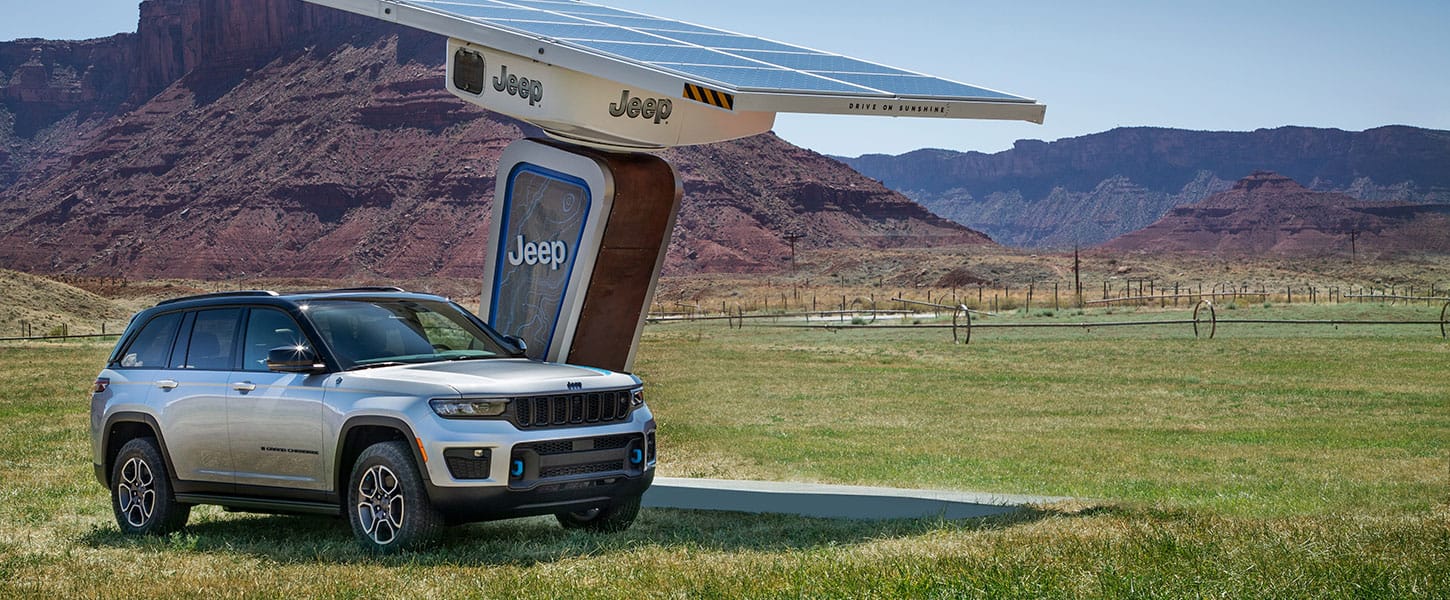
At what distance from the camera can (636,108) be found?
48.4 feet

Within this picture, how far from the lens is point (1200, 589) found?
7199mm

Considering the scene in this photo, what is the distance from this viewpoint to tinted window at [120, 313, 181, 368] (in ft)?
37.1

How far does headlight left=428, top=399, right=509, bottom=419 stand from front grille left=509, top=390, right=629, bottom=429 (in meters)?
0.11

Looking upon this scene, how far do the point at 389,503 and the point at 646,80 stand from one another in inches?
182

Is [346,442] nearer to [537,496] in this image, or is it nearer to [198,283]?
[537,496]

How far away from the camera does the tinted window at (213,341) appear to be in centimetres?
1077

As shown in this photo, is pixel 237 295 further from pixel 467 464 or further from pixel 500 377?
pixel 467 464

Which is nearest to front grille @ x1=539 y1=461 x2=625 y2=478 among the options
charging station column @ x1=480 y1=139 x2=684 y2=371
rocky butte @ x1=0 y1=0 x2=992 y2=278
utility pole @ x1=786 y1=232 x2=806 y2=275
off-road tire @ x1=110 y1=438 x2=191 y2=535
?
off-road tire @ x1=110 y1=438 x2=191 y2=535

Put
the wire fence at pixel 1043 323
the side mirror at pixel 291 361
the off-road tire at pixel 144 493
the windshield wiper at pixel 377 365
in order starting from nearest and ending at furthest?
the side mirror at pixel 291 361 < the windshield wiper at pixel 377 365 < the off-road tire at pixel 144 493 < the wire fence at pixel 1043 323

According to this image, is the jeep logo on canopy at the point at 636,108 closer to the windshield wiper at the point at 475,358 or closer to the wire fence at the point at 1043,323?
the windshield wiper at the point at 475,358

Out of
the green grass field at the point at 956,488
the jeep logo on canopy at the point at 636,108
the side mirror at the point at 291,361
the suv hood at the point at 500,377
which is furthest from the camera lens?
the jeep logo on canopy at the point at 636,108

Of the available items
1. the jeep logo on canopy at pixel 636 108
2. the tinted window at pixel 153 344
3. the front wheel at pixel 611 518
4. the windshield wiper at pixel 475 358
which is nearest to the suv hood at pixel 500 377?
the windshield wiper at pixel 475 358

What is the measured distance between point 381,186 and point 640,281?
155 meters

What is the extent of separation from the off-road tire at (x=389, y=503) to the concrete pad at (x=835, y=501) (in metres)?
3.29
